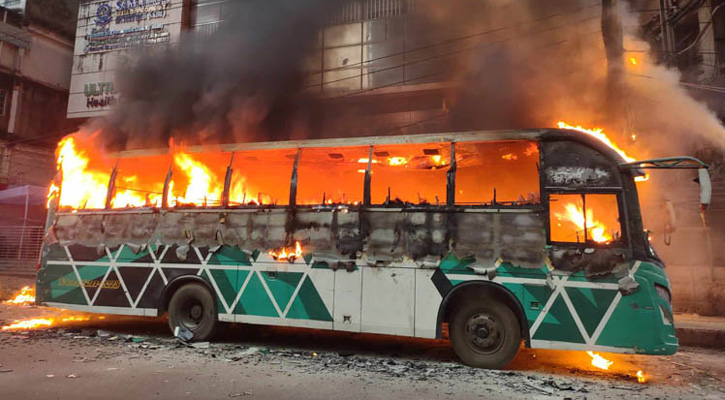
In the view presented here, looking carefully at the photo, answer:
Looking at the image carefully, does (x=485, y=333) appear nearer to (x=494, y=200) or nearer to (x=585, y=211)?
(x=494, y=200)

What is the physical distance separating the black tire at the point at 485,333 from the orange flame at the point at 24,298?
10.9 metres

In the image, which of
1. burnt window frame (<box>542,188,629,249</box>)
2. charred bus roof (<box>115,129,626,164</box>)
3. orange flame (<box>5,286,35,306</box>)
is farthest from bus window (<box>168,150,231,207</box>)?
orange flame (<box>5,286,35,306</box>)

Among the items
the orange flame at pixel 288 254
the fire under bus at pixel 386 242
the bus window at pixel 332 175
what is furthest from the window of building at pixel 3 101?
the orange flame at pixel 288 254

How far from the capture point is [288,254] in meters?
6.30

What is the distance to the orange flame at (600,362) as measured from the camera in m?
5.71

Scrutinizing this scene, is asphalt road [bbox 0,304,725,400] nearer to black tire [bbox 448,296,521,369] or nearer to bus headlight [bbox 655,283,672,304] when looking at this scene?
black tire [bbox 448,296,521,369]

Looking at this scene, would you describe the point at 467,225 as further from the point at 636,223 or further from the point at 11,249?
the point at 11,249

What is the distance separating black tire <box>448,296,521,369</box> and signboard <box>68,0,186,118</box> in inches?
862

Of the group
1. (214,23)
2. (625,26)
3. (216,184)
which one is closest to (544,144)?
(216,184)

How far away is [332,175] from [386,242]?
2.00m

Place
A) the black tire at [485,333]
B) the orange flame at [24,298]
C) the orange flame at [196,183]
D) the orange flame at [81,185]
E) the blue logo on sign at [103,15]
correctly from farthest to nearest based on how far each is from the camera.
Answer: the blue logo on sign at [103,15] → the orange flame at [24,298] → the orange flame at [81,185] → the orange flame at [196,183] → the black tire at [485,333]

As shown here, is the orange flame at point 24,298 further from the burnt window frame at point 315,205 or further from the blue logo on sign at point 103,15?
the blue logo on sign at point 103,15

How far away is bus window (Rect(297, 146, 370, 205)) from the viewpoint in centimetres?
647

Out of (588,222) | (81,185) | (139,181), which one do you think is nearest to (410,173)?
(588,222)
